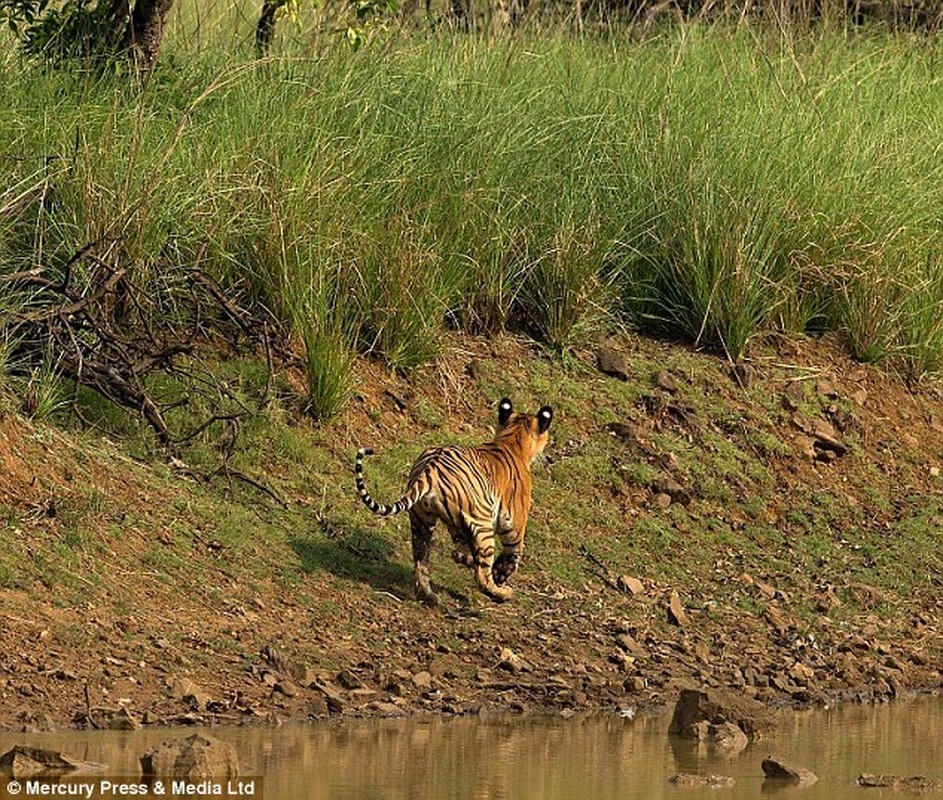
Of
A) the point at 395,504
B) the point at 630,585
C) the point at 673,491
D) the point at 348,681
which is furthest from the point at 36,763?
the point at 673,491

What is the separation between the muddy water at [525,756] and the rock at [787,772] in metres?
0.04

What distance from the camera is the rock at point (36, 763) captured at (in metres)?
5.83

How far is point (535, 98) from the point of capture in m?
10.9

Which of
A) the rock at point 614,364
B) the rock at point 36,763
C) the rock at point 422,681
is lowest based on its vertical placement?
the rock at point 422,681

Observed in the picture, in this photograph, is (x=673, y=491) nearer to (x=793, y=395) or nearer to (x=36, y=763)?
(x=793, y=395)

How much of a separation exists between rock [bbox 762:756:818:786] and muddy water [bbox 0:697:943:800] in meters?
0.04

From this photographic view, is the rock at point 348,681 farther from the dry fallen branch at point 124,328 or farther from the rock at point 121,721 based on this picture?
the dry fallen branch at point 124,328

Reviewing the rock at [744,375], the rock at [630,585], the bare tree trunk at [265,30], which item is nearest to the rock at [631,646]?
the rock at [630,585]

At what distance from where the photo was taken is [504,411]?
871cm

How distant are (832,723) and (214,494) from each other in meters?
2.66

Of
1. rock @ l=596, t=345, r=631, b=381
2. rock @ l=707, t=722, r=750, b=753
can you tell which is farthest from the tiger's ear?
rock @ l=707, t=722, r=750, b=753

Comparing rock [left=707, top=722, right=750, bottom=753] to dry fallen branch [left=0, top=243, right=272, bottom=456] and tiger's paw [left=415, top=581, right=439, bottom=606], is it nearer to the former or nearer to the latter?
tiger's paw [left=415, top=581, right=439, bottom=606]

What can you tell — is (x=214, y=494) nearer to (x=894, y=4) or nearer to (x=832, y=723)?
(x=832, y=723)

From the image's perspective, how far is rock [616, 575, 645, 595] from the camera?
8664mm
